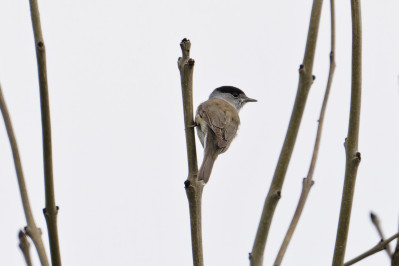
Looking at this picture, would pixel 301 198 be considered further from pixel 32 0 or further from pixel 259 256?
pixel 32 0

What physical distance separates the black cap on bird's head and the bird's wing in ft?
3.48

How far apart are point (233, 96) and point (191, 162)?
15.6 feet

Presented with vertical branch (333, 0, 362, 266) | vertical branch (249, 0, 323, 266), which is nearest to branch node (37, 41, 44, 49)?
vertical branch (249, 0, 323, 266)

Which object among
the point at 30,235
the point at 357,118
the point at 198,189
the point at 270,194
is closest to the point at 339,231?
the point at 270,194

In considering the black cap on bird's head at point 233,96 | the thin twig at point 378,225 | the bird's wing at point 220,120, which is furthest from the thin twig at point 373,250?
the black cap on bird's head at point 233,96

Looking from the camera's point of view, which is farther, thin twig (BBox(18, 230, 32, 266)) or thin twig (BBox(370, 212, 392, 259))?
thin twig (BBox(370, 212, 392, 259))

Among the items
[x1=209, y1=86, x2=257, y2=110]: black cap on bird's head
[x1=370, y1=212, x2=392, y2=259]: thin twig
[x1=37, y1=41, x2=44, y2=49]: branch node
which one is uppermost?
[x1=209, y1=86, x2=257, y2=110]: black cap on bird's head

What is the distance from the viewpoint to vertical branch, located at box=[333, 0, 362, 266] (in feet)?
6.29

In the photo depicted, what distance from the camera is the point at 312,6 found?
1949 mm

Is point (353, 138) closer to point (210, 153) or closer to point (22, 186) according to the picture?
point (22, 186)

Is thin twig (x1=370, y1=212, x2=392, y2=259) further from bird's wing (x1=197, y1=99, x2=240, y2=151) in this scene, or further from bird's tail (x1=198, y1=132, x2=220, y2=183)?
bird's wing (x1=197, y1=99, x2=240, y2=151)

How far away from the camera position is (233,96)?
7121 millimetres

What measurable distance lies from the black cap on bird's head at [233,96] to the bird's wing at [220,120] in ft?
3.48

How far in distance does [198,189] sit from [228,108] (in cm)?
390
